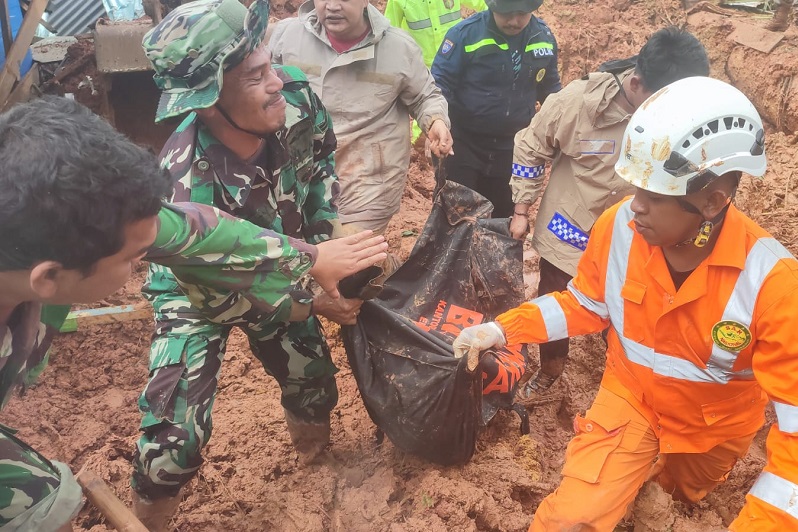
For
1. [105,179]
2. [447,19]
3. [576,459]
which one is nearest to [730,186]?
[576,459]

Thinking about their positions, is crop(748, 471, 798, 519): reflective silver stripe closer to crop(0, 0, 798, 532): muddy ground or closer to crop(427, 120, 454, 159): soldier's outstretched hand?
crop(0, 0, 798, 532): muddy ground

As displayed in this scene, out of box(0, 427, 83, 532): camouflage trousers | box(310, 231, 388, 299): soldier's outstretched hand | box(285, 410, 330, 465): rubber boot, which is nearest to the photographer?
box(0, 427, 83, 532): camouflage trousers

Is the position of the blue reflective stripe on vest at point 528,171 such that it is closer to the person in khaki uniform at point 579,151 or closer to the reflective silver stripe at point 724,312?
the person in khaki uniform at point 579,151

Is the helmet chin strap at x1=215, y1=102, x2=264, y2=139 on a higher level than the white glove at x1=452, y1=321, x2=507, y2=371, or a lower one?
higher

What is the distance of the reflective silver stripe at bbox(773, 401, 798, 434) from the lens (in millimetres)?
1961

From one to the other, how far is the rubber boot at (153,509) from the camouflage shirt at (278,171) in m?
1.13

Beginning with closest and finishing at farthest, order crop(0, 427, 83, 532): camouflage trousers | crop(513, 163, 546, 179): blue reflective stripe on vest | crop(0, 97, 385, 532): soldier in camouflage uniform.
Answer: crop(0, 97, 385, 532): soldier in camouflage uniform → crop(0, 427, 83, 532): camouflage trousers → crop(513, 163, 546, 179): blue reflective stripe on vest

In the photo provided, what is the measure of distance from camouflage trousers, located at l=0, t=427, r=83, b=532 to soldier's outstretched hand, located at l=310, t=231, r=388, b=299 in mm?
1017

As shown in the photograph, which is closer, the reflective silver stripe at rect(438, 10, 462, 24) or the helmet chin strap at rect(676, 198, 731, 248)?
the helmet chin strap at rect(676, 198, 731, 248)

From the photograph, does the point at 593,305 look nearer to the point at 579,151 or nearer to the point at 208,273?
the point at 579,151

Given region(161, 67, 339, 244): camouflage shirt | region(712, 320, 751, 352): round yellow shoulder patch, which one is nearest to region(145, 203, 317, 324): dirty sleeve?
region(161, 67, 339, 244): camouflage shirt

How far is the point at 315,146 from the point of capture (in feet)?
9.62

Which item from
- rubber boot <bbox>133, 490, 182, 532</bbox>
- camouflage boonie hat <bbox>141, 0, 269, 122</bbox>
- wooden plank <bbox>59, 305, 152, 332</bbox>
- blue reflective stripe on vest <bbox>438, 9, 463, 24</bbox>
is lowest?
wooden plank <bbox>59, 305, 152, 332</bbox>

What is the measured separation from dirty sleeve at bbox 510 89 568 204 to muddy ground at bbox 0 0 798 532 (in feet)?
3.98
